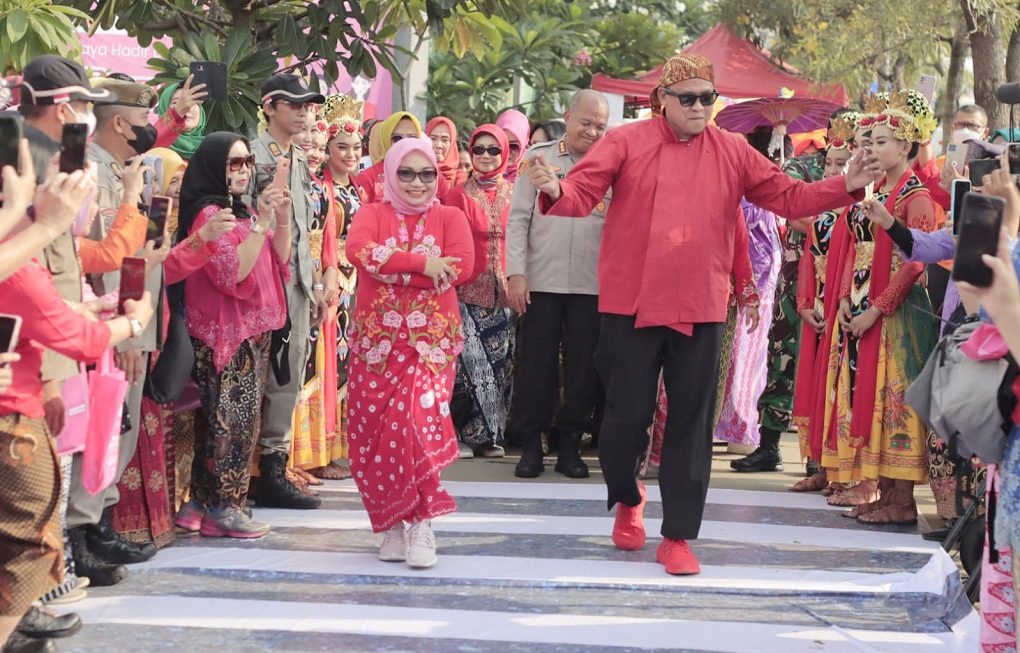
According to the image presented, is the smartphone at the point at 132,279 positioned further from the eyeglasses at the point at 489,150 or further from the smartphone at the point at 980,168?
the eyeglasses at the point at 489,150

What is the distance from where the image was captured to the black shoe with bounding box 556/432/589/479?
25.6 ft

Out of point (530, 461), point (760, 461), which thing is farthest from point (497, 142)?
point (760, 461)

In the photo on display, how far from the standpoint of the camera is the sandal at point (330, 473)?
25.2 feet

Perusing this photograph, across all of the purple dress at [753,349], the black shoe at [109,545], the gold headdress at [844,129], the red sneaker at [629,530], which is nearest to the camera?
the black shoe at [109,545]

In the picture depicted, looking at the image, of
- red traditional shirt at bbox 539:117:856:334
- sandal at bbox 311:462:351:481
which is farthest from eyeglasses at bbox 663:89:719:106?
sandal at bbox 311:462:351:481

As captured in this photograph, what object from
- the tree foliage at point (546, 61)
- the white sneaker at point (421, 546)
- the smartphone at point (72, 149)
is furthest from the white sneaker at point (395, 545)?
the tree foliage at point (546, 61)

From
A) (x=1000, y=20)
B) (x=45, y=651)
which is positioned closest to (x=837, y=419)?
(x=45, y=651)

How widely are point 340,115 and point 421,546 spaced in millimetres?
3047

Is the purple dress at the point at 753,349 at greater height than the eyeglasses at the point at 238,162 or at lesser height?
lesser

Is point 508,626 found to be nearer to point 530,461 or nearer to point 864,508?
point 864,508

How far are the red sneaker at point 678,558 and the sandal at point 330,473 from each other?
2.54 meters

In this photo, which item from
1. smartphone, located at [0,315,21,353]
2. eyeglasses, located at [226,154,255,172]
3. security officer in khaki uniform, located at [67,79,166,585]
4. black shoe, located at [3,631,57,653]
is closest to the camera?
smartphone, located at [0,315,21,353]

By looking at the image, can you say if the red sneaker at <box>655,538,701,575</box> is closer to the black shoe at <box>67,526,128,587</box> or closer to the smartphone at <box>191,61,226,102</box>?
the black shoe at <box>67,526,128,587</box>

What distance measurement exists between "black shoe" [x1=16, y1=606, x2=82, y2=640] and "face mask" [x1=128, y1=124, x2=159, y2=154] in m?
1.90
